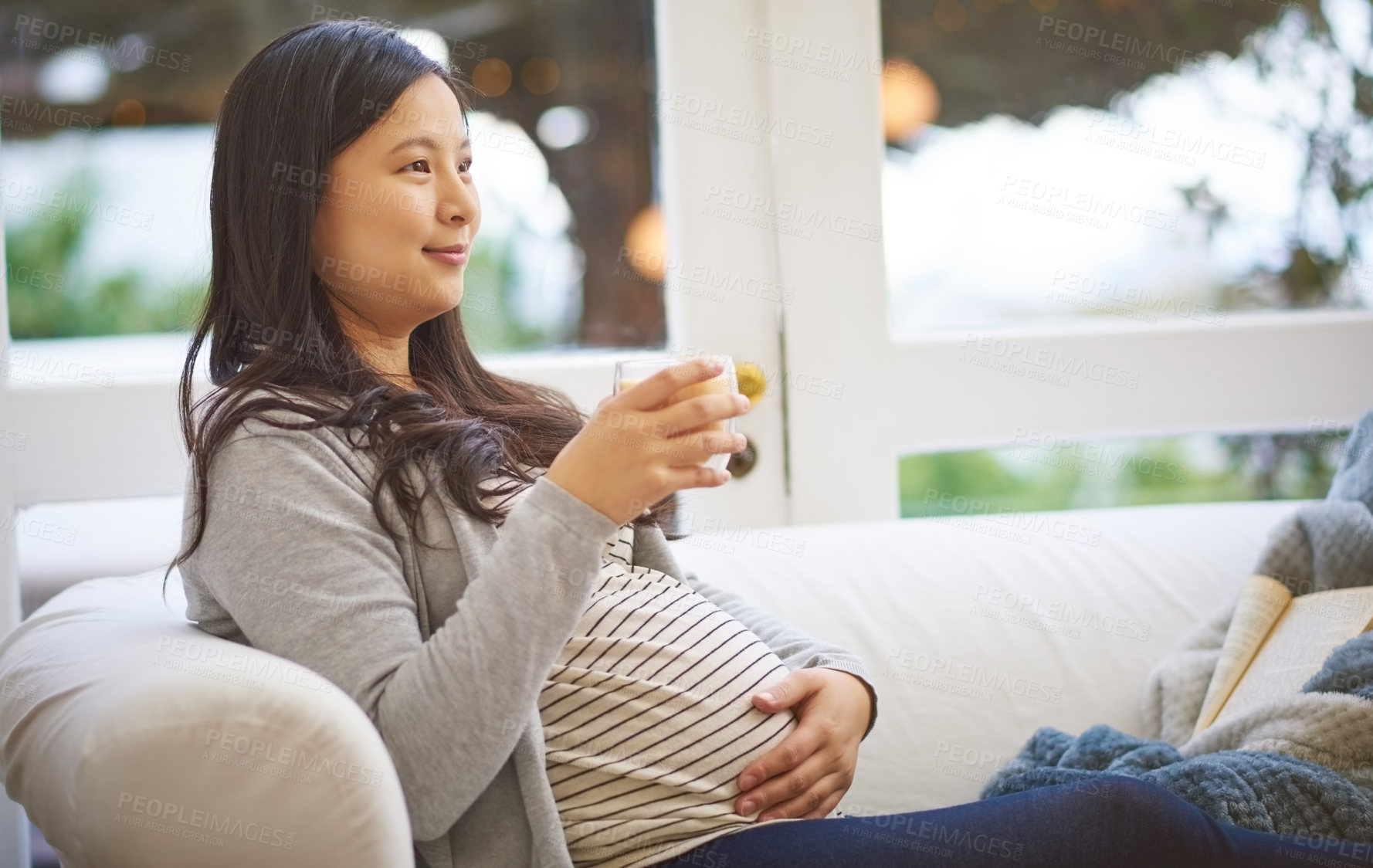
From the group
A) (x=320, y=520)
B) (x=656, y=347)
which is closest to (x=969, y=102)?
(x=656, y=347)

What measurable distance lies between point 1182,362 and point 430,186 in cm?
144

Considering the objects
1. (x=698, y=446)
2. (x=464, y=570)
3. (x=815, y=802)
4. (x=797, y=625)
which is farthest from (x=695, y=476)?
(x=797, y=625)

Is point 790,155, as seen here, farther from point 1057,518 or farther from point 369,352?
point 369,352

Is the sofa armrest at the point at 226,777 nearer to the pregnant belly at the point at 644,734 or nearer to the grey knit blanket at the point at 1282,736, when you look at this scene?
the pregnant belly at the point at 644,734

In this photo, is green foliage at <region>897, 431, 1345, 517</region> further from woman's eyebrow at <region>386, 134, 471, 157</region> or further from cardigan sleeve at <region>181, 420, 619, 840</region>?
cardigan sleeve at <region>181, 420, 619, 840</region>

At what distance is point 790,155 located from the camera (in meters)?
1.95

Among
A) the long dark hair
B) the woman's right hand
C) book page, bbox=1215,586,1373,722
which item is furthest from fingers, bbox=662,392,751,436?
book page, bbox=1215,586,1373,722

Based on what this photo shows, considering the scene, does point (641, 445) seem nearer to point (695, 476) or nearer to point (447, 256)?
point (695, 476)

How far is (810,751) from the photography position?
107 centimetres

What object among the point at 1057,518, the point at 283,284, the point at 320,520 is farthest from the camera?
the point at 1057,518

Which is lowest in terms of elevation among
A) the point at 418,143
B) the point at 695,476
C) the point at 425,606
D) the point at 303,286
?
the point at 425,606

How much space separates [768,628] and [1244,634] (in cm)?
64

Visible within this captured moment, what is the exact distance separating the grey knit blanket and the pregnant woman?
0.16 m

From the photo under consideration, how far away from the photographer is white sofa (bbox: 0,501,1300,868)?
78cm
